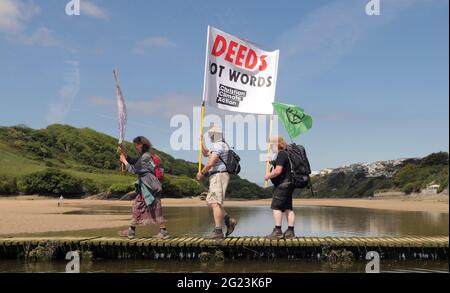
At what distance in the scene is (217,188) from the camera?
38.8 feet

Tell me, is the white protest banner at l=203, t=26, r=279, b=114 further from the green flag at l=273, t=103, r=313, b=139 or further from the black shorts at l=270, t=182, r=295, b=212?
the black shorts at l=270, t=182, r=295, b=212

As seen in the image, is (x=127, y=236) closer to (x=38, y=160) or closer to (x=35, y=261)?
(x=35, y=261)

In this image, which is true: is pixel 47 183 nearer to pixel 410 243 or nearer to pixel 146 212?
pixel 146 212

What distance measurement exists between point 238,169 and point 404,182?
150 m

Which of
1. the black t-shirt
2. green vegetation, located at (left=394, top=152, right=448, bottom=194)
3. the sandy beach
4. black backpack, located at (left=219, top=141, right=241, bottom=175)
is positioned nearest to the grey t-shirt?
black backpack, located at (left=219, top=141, right=241, bottom=175)

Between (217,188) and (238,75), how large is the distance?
327 centimetres

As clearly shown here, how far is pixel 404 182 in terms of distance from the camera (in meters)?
149

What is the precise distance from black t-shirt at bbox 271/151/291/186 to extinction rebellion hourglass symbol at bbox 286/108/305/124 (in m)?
1.13

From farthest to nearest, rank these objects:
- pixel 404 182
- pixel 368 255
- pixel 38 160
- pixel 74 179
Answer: pixel 38 160, pixel 404 182, pixel 74 179, pixel 368 255

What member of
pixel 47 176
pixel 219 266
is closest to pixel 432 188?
pixel 47 176

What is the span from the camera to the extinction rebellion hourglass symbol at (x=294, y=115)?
12.8 metres

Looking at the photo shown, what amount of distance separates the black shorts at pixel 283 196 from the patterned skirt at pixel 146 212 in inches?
A: 126

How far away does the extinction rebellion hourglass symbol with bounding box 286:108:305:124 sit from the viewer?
41.9 feet

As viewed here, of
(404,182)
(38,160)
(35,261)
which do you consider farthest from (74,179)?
(35,261)
